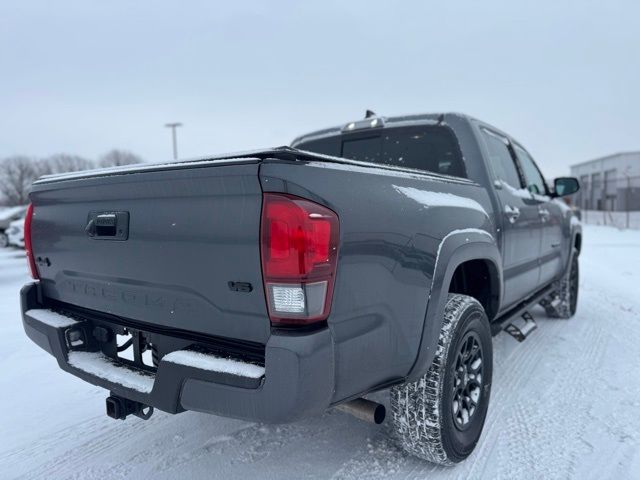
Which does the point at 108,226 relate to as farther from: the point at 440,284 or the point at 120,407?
the point at 440,284

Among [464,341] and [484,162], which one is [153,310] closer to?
[464,341]

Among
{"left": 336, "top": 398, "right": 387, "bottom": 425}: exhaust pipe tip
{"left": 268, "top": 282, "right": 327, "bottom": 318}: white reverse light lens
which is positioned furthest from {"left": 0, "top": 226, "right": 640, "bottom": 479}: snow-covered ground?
{"left": 268, "top": 282, "right": 327, "bottom": 318}: white reverse light lens

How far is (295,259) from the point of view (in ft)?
5.46

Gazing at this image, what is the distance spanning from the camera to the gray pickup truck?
1697mm

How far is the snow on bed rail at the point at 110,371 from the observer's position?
206 cm

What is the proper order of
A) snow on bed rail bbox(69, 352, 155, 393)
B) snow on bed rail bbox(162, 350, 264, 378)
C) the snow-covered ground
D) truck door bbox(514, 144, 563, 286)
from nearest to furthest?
snow on bed rail bbox(162, 350, 264, 378) → snow on bed rail bbox(69, 352, 155, 393) → the snow-covered ground → truck door bbox(514, 144, 563, 286)

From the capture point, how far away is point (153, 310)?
2.13 meters

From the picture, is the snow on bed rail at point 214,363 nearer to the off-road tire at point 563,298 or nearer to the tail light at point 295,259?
the tail light at point 295,259

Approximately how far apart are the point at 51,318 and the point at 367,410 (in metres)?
1.72

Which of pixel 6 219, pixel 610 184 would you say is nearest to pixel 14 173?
pixel 6 219

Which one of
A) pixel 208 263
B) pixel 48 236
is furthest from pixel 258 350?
pixel 48 236

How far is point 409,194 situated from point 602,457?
1.84 meters

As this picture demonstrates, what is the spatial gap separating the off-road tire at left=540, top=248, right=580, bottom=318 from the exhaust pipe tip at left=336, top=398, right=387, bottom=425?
3923 mm

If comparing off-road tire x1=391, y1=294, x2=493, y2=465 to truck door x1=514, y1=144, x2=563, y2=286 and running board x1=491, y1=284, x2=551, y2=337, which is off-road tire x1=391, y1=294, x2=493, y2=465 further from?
truck door x1=514, y1=144, x2=563, y2=286
